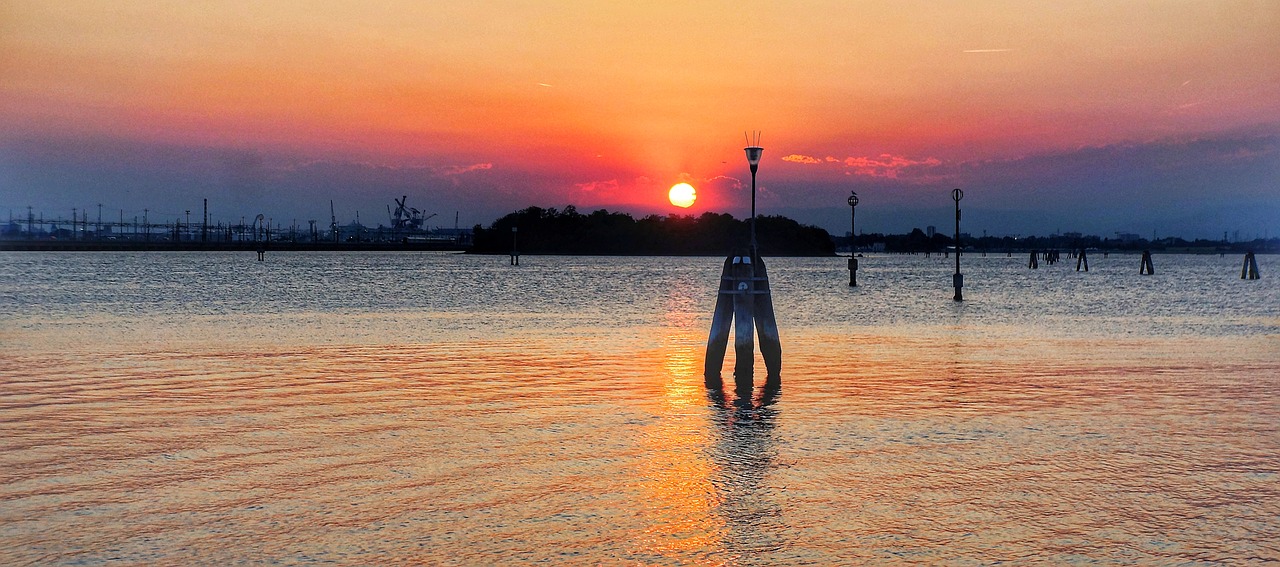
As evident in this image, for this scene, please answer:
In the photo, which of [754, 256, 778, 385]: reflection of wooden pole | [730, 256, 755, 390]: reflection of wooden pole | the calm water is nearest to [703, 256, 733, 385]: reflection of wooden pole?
[730, 256, 755, 390]: reflection of wooden pole

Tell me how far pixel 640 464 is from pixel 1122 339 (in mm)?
21281

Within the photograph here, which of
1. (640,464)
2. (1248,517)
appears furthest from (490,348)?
(1248,517)

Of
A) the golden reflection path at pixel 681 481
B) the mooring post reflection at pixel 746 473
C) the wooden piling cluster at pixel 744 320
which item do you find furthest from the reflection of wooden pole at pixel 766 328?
the mooring post reflection at pixel 746 473

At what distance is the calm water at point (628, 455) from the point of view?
820cm

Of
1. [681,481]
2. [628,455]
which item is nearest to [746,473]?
[681,481]

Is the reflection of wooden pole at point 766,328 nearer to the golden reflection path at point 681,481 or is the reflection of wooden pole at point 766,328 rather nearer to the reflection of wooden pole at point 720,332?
the reflection of wooden pole at point 720,332

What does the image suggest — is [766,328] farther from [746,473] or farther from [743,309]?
[746,473]

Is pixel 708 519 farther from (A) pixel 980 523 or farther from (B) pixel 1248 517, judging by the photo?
(B) pixel 1248 517

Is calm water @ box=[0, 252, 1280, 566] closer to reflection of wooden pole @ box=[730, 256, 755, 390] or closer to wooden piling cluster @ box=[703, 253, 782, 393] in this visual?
wooden piling cluster @ box=[703, 253, 782, 393]

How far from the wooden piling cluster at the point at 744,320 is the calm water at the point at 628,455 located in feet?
1.72

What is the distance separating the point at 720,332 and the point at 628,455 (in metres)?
7.82

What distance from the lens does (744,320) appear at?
19469 millimetres

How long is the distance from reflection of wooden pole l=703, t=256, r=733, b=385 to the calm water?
353 mm

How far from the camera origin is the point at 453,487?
33.0 feet
